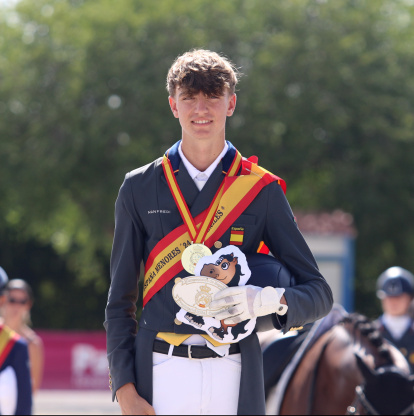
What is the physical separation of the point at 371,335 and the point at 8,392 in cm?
219

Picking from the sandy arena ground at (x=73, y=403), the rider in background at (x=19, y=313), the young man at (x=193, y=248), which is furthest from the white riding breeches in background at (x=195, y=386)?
the sandy arena ground at (x=73, y=403)

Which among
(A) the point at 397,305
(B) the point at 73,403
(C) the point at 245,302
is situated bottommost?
(B) the point at 73,403

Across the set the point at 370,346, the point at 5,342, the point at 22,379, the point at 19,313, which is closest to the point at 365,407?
the point at 370,346

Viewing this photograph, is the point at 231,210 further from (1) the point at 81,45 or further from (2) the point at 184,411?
(1) the point at 81,45

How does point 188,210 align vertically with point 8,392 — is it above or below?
above

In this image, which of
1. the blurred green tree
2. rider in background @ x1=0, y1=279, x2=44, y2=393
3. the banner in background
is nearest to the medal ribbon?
rider in background @ x1=0, y1=279, x2=44, y2=393

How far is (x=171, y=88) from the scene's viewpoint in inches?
119

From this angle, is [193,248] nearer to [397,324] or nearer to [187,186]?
[187,186]

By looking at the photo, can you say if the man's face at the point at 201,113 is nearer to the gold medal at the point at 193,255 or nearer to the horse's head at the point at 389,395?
the gold medal at the point at 193,255

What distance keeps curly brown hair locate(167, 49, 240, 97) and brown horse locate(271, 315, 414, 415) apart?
254 centimetres

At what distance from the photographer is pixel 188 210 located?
2912 mm

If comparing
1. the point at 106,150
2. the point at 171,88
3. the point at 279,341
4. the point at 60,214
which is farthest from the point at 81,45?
the point at 171,88

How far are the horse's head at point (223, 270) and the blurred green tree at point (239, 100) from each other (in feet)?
55.9

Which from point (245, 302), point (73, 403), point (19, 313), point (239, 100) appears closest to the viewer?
point (245, 302)
